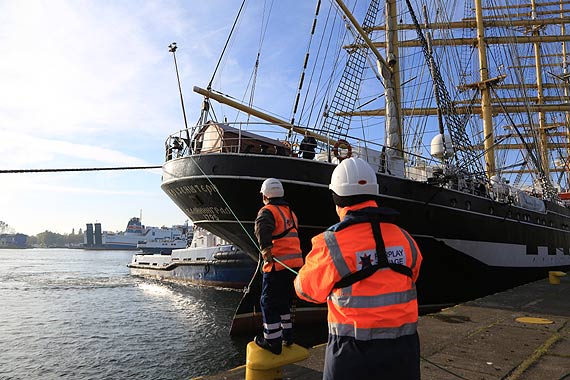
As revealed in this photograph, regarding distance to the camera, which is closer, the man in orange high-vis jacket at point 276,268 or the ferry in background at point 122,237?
the man in orange high-vis jacket at point 276,268

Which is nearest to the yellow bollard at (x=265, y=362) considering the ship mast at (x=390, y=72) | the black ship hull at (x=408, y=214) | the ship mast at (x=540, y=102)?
the black ship hull at (x=408, y=214)

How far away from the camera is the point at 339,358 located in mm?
2098

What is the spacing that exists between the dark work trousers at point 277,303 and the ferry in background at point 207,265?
14.1 metres

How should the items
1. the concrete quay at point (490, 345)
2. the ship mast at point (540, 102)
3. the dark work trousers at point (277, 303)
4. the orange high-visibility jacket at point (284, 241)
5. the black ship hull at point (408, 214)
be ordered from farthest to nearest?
the ship mast at point (540, 102) → the black ship hull at point (408, 214) → the orange high-visibility jacket at point (284, 241) → the concrete quay at point (490, 345) → the dark work trousers at point (277, 303)

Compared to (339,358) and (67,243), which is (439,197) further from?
(67,243)

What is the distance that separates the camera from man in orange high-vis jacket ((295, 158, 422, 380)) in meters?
2.05

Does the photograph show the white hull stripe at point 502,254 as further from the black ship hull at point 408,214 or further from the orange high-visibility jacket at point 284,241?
the orange high-visibility jacket at point 284,241

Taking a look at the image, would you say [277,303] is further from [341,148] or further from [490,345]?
[341,148]

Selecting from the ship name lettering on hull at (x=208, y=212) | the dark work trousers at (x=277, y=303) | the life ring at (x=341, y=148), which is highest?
the life ring at (x=341, y=148)

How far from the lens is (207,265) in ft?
82.3

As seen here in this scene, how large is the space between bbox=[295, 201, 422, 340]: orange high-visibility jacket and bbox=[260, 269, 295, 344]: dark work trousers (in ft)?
7.17

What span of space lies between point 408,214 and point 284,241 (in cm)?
663

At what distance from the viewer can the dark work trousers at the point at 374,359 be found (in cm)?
→ 203

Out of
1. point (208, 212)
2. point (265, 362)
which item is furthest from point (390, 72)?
point (265, 362)
